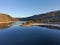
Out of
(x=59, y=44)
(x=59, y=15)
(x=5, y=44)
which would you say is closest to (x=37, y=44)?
(x=59, y=44)

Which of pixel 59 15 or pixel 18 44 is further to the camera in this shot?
pixel 59 15

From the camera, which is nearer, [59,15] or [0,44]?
[0,44]

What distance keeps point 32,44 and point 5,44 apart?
67.9 inches

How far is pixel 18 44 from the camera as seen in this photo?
275 inches

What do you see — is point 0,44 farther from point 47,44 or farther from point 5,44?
point 47,44

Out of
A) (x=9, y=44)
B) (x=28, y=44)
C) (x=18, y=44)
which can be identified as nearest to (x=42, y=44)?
(x=28, y=44)

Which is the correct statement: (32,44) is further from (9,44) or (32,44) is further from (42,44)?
(9,44)

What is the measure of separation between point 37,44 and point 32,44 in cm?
32

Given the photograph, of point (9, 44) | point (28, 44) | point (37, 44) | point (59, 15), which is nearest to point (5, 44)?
point (9, 44)

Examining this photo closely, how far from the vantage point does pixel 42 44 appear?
7.02 meters

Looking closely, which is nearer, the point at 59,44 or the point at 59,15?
the point at 59,44

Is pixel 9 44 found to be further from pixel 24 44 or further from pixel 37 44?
pixel 37 44

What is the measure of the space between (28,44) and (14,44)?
894 mm

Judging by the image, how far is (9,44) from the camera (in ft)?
23.0
